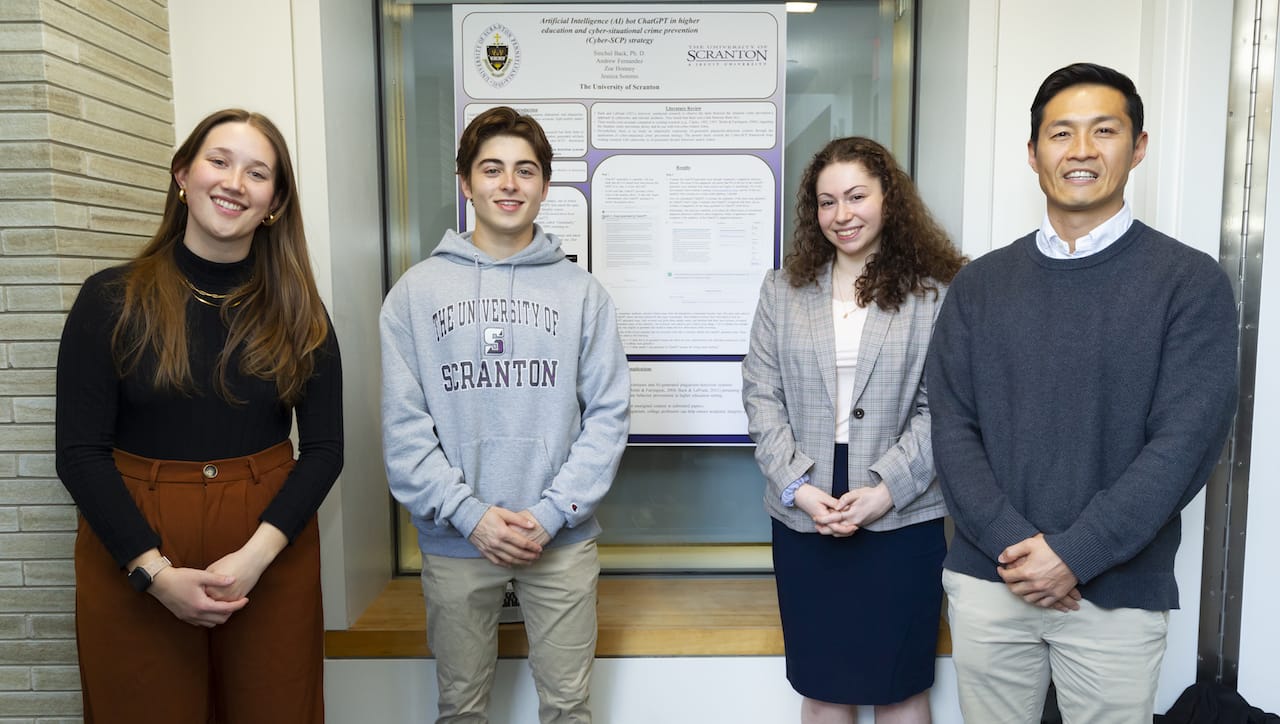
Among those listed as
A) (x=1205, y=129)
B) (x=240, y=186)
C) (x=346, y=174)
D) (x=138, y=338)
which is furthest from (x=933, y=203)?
(x=138, y=338)

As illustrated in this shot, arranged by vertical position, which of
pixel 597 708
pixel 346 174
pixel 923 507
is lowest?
pixel 597 708

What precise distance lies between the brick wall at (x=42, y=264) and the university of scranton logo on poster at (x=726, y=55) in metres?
1.67

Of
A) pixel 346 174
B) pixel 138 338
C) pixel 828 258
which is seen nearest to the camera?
pixel 138 338

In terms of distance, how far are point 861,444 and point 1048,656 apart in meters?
0.58

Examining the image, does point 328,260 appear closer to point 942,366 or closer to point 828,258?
point 828,258

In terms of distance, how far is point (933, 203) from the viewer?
2.61m

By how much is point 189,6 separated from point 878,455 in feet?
7.35

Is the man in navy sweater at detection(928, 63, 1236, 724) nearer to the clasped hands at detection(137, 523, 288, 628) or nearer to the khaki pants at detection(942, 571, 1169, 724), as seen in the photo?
the khaki pants at detection(942, 571, 1169, 724)

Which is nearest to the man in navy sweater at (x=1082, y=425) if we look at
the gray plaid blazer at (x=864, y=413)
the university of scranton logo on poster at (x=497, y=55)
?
the gray plaid blazer at (x=864, y=413)

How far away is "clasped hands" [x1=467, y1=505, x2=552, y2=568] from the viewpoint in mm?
1780

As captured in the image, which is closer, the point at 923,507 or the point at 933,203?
the point at 923,507

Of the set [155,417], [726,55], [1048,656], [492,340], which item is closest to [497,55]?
[726,55]

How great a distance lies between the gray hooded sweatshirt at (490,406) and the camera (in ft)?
6.00

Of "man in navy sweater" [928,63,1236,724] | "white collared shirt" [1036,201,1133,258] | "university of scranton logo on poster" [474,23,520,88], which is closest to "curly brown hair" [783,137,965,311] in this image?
"man in navy sweater" [928,63,1236,724]
